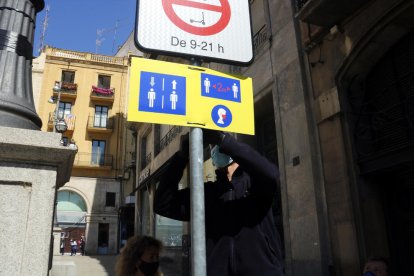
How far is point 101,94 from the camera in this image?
115ft

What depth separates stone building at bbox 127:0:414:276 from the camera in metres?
7.15

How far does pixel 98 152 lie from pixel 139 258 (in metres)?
32.4

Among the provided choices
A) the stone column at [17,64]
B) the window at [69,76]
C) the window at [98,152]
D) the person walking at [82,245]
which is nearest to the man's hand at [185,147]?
the stone column at [17,64]

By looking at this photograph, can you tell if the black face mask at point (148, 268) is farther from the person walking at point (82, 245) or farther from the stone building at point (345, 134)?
the person walking at point (82, 245)

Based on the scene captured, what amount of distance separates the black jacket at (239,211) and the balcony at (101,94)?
3385 cm

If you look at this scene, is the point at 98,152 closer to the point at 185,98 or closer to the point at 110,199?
the point at 110,199

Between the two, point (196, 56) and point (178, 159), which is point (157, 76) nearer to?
point (196, 56)

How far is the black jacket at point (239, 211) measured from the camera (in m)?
2.45

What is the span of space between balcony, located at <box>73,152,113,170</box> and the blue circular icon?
32.6 meters

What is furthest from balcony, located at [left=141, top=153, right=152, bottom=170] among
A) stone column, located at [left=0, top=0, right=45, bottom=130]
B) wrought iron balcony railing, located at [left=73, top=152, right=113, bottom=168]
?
stone column, located at [left=0, top=0, right=45, bottom=130]

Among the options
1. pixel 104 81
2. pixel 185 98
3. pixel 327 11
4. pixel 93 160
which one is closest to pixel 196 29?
pixel 185 98

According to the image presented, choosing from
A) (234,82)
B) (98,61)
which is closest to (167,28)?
(234,82)

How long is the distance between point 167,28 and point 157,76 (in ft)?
1.25

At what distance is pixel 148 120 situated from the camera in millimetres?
2254
